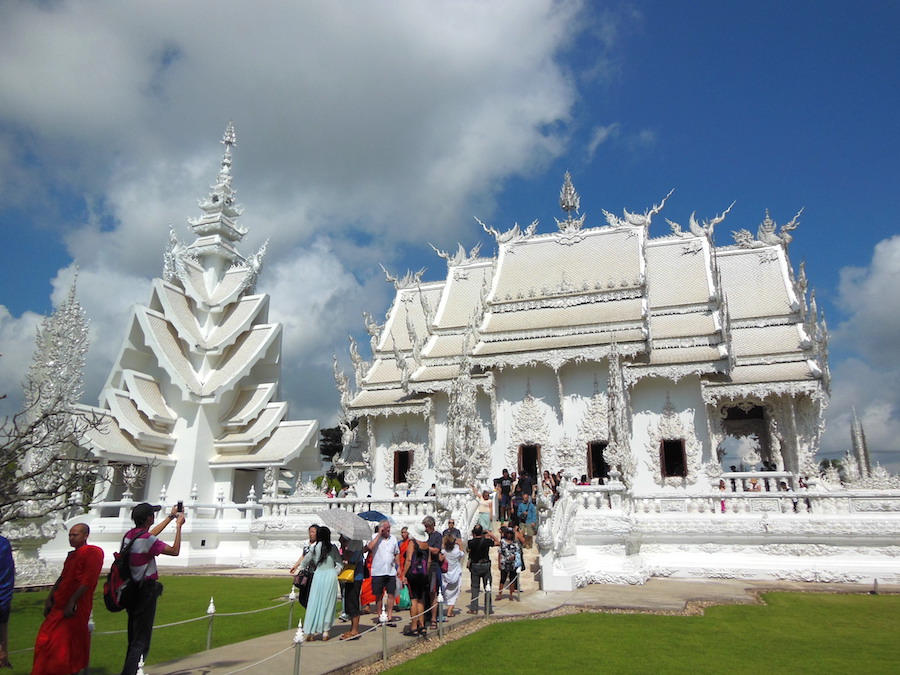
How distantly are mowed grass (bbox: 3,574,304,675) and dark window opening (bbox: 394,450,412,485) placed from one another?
26.6 feet

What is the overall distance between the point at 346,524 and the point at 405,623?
1.38m

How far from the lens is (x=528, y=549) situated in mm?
12594

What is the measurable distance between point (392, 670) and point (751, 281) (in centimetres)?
1899

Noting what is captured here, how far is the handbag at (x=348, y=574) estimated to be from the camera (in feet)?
23.3

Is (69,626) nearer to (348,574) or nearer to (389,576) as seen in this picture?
(348,574)

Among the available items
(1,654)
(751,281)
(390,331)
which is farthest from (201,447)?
(751,281)

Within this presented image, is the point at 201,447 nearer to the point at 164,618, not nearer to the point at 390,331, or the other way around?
the point at 390,331

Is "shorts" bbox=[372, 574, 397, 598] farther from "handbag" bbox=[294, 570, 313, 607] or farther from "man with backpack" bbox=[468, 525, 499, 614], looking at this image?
"man with backpack" bbox=[468, 525, 499, 614]

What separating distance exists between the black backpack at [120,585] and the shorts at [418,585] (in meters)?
3.27

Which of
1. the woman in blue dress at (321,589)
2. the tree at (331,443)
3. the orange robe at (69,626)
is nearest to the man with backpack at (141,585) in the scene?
the orange robe at (69,626)

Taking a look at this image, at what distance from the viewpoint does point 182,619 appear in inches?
336

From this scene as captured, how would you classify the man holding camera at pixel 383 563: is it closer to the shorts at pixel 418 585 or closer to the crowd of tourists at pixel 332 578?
the crowd of tourists at pixel 332 578

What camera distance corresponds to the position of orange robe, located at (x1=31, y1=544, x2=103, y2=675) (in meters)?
4.05

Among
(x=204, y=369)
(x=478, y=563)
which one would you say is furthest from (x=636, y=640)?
(x=204, y=369)
